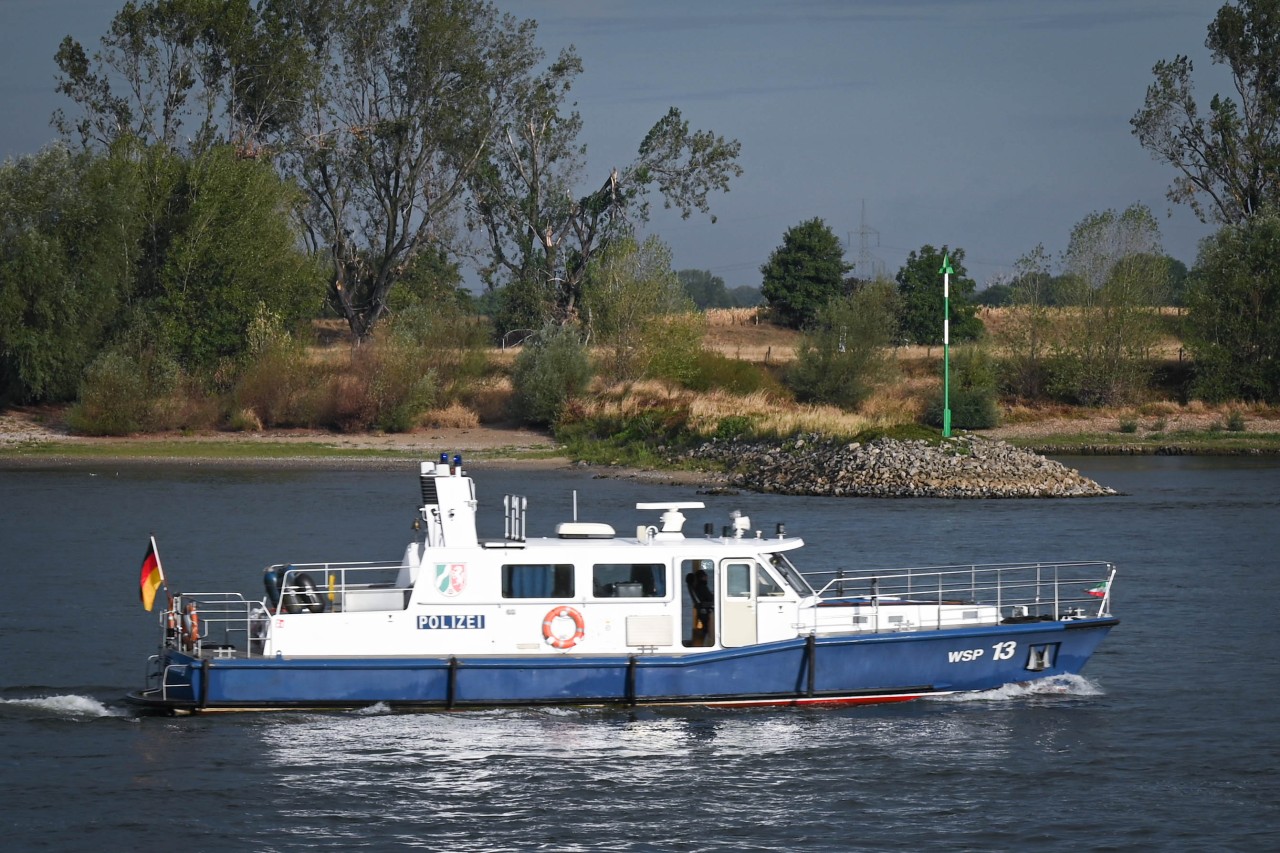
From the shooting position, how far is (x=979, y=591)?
103 ft

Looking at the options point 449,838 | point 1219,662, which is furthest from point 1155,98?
point 449,838

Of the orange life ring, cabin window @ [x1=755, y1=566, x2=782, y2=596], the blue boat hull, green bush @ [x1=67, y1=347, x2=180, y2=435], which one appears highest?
green bush @ [x1=67, y1=347, x2=180, y2=435]

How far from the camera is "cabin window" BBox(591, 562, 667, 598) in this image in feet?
69.4

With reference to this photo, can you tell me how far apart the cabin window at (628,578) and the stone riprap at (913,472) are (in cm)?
3486

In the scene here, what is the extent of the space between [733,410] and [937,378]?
1859cm

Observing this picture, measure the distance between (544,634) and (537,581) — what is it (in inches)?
28.6

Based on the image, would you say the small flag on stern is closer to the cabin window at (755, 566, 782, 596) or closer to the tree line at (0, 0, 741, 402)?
the cabin window at (755, 566, 782, 596)

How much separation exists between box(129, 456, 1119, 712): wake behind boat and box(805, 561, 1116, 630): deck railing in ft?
3.07

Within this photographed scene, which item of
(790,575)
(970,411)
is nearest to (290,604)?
(790,575)

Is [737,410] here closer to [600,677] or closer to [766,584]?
[766,584]

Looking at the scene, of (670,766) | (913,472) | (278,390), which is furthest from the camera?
(278,390)

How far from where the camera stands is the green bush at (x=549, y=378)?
7244 cm

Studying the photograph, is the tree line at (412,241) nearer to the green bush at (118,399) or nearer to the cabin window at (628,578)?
the green bush at (118,399)

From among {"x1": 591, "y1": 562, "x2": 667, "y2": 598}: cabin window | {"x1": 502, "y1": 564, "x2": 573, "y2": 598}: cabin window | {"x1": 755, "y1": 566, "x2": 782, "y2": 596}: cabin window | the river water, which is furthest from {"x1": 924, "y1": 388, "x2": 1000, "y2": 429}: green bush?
{"x1": 502, "y1": 564, "x2": 573, "y2": 598}: cabin window
